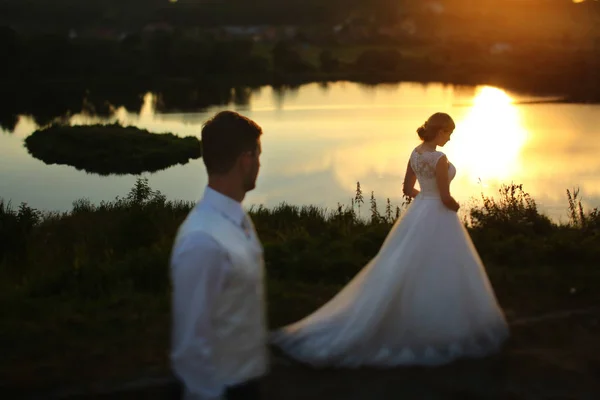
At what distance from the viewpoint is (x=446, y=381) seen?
5.35 m

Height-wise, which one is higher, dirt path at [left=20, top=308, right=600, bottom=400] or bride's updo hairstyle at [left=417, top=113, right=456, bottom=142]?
bride's updo hairstyle at [left=417, top=113, right=456, bottom=142]

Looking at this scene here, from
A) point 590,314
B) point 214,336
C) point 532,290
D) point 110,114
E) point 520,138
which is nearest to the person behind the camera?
point 214,336

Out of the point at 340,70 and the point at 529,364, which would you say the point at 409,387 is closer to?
the point at 529,364

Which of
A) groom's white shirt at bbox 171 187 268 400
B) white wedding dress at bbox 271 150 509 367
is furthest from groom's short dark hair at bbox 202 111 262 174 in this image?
white wedding dress at bbox 271 150 509 367

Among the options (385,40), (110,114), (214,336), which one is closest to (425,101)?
(110,114)

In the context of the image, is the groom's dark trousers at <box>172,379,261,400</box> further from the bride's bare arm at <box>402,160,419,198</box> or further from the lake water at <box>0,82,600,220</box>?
the lake water at <box>0,82,600,220</box>

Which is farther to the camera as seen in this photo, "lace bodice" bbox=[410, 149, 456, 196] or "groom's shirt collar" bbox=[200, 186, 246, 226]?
"lace bodice" bbox=[410, 149, 456, 196]

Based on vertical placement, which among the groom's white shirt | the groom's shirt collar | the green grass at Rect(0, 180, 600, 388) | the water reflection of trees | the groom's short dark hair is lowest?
the green grass at Rect(0, 180, 600, 388)

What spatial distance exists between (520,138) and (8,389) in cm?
3981

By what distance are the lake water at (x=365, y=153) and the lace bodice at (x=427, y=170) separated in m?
15.7

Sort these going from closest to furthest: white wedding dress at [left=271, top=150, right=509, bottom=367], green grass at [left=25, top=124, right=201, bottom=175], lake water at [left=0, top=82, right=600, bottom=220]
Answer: white wedding dress at [left=271, top=150, right=509, bottom=367]
lake water at [left=0, top=82, right=600, bottom=220]
green grass at [left=25, top=124, right=201, bottom=175]

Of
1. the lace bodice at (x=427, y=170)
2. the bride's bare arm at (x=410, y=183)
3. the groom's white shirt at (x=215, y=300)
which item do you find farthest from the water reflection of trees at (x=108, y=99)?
the groom's white shirt at (x=215, y=300)

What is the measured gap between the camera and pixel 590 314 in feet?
23.1

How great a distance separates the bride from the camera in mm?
5793
